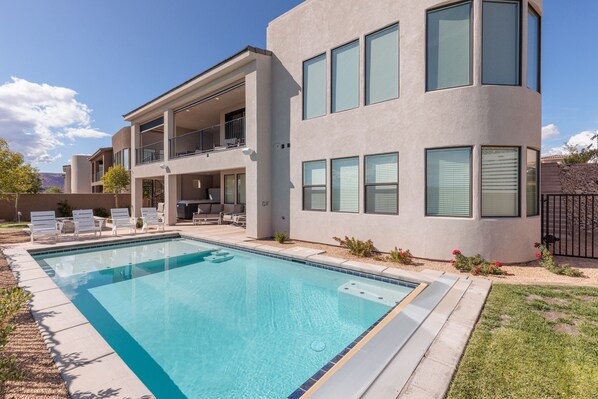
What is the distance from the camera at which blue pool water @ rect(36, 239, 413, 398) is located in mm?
3598

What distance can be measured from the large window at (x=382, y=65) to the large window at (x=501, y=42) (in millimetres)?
2276

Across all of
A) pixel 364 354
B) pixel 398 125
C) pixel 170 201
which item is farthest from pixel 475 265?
pixel 170 201

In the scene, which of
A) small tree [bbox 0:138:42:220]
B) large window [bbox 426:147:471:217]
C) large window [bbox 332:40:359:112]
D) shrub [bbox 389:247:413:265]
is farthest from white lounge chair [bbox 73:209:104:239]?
large window [bbox 426:147:471:217]

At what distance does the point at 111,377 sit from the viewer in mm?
2834

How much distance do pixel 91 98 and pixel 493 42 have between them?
89.9ft

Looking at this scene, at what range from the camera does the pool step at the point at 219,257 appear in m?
9.34

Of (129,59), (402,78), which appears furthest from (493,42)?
(129,59)

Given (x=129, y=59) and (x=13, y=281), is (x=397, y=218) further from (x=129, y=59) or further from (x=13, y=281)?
(x=129, y=59)

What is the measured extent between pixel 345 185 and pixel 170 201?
11.4 meters

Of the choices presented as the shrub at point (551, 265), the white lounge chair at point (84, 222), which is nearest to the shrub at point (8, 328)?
the shrub at point (551, 265)

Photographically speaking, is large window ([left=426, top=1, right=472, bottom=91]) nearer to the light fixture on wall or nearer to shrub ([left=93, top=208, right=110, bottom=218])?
the light fixture on wall

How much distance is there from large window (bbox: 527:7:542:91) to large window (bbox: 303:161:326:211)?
6602 mm

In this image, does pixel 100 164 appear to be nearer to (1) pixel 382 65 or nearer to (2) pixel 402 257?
(1) pixel 382 65

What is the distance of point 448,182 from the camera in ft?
25.3
